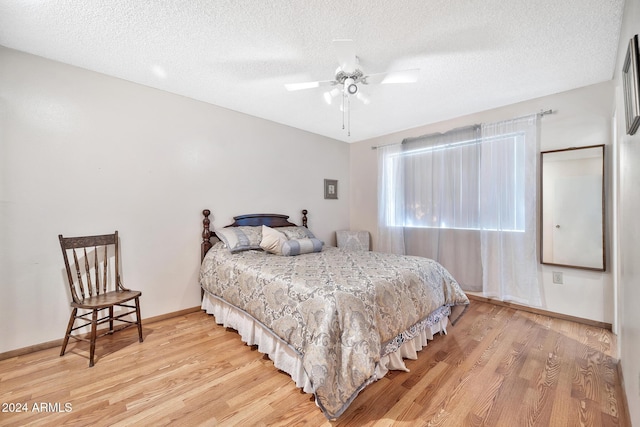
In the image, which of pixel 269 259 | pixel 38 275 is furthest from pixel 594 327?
pixel 38 275

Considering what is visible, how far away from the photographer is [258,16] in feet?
5.71

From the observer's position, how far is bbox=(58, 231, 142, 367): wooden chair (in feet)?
7.06

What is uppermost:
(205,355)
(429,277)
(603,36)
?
(603,36)

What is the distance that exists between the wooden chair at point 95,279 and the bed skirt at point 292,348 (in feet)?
2.71

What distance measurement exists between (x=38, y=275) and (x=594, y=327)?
530 centimetres

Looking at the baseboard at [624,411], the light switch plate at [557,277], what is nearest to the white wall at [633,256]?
the baseboard at [624,411]

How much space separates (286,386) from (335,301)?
0.74 meters

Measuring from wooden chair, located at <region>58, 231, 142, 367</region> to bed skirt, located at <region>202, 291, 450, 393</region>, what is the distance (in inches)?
32.5

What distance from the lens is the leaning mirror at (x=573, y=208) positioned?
2604 mm

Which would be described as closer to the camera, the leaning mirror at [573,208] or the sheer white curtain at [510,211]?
the leaning mirror at [573,208]

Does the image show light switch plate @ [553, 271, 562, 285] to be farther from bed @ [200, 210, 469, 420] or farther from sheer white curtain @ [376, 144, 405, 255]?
sheer white curtain @ [376, 144, 405, 255]

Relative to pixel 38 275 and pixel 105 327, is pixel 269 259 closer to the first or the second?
pixel 105 327

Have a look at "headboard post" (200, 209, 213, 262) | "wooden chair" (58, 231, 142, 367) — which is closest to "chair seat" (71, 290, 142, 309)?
"wooden chair" (58, 231, 142, 367)

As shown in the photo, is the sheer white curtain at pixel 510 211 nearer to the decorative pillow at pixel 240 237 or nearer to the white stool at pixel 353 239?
the white stool at pixel 353 239
